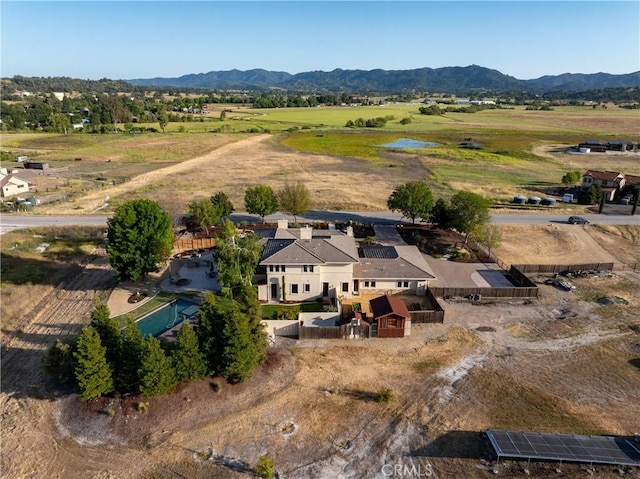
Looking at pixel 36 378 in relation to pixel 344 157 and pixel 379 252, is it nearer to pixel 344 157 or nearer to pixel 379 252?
pixel 379 252

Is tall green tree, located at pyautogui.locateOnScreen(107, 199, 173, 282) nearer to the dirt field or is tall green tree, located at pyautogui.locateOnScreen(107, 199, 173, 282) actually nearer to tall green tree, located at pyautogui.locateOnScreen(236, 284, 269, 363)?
the dirt field

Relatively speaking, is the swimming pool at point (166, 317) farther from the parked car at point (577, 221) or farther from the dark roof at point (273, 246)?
the parked car at point (577, 221)

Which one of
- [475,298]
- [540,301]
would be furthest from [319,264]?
[540,301]

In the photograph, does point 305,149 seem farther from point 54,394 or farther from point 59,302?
point 54,394

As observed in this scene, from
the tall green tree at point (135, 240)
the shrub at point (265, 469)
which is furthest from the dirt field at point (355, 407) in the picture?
the tall green tree at point (135, 240)

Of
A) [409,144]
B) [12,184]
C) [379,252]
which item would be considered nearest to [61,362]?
[379,252]

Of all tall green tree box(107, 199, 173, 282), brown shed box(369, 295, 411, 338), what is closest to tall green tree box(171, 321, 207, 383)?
brown shed box(369, 295, 411, 338)
